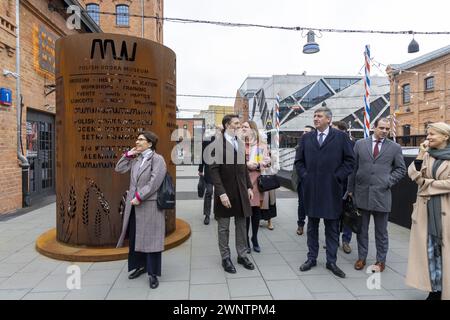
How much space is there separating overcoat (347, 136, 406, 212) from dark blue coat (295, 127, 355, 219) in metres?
0.26

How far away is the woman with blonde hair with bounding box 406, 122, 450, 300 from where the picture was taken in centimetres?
281

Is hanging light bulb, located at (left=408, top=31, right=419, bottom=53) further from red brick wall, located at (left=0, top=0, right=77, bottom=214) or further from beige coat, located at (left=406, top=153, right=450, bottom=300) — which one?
red brick wall, located at (left=0, top=0, right=77, bottom=214)

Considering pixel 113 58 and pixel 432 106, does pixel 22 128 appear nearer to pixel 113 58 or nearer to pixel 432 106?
pixel 113 58

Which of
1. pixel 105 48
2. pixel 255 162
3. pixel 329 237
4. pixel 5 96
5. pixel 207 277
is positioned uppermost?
pixel 105 48

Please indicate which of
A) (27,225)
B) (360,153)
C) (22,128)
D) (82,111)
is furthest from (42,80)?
(360,153)

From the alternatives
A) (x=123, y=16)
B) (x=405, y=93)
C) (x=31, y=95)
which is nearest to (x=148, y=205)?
(x=31, y=95)

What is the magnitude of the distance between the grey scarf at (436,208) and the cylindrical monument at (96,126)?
3753 millimetres

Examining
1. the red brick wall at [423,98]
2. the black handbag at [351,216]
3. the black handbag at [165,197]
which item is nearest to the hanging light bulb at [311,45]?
the black handbag at [351,216]

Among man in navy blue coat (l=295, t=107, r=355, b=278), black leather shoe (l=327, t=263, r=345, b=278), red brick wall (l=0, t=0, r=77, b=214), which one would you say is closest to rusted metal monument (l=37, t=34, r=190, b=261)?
man in navy blue coat (l=295, t=107, r=355, b=278)

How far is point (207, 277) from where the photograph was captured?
3.63 meters

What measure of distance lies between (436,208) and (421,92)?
28442mm

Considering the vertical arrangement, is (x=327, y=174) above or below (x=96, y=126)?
below

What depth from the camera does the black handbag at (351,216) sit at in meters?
3.91

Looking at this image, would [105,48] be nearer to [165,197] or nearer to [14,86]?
[165,197]
